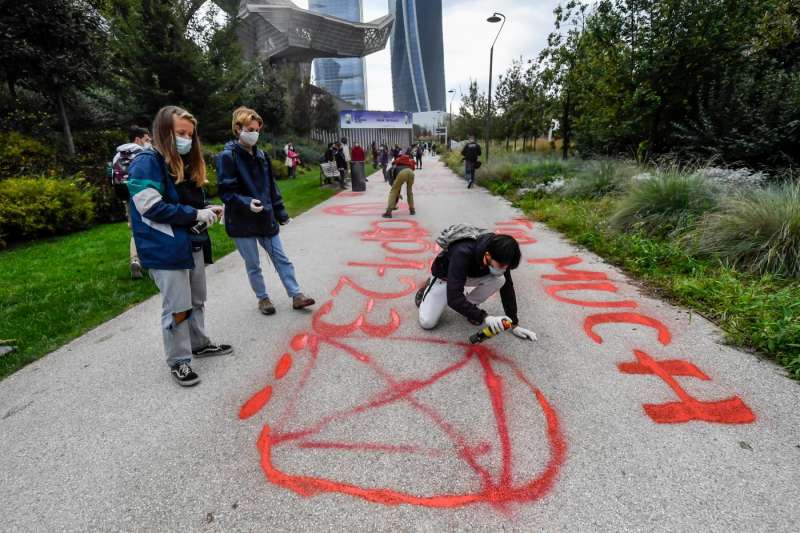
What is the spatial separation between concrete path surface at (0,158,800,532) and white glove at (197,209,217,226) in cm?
107

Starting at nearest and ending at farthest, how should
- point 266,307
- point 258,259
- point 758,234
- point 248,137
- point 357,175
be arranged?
point 248,137 → point 258,259 → point 266,307 → point 758,234 → point 357,175

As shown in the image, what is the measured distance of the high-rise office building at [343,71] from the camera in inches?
4070

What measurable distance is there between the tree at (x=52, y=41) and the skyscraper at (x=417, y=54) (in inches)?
5116

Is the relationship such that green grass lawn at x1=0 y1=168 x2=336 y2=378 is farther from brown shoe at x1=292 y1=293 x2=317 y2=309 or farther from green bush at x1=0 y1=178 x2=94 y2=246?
brown shoe at x1=292 y1=293 x2=317 y2=309

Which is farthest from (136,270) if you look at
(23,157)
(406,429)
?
(23,157)

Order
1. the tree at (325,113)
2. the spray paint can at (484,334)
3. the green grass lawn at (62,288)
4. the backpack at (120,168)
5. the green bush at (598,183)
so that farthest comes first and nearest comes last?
the tree at (325,113) → the green bush at (598,183) → the backpack at (120,168) → the green grass lawn at (62,288) → the spray paint can at (484,334)

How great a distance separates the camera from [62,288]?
169 inches

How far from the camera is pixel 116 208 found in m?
8.10

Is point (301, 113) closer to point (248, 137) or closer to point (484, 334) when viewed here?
point (248, 137)

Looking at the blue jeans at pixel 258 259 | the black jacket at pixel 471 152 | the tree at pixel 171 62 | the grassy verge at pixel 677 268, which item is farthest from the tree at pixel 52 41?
the grassy verge at pixel 677 268

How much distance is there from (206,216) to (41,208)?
6369 mm

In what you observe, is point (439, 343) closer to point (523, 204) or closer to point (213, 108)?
point (523, 204)

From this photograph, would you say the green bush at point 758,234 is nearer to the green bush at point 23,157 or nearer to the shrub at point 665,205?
the shrub at point 665,205

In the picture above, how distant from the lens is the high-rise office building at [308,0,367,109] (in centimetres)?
10338
